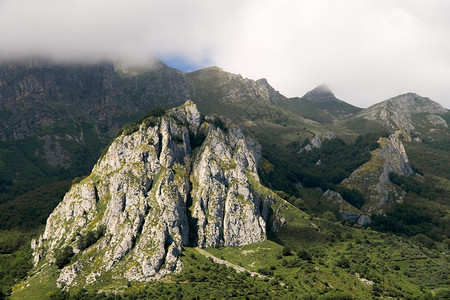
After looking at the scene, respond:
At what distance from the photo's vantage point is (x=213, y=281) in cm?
17888

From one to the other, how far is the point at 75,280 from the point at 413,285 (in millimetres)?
167790

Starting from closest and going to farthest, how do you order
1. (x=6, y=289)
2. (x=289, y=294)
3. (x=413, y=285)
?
(x=289, y=294) → (x=6, y=289) → (x=413, y=285)

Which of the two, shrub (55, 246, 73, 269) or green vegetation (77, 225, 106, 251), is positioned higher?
green vegetation (77, 225, 106, 251)

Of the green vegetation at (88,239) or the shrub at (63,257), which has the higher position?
the green vegetation at (88,239)

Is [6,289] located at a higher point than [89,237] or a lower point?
lower

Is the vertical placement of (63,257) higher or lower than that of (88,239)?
lower

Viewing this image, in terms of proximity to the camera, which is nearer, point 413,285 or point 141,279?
point 141,279

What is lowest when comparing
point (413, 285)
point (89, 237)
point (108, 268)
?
point (413, 285)

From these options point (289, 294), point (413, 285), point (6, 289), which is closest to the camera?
point (289, 294)

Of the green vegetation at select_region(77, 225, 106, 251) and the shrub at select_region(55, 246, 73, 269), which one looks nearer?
the shrub at select_region(55, 246, 73, 269)

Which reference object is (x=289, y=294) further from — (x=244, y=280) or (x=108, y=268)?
(x=108, y=268)

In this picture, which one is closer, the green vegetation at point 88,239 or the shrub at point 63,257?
the shrub at point 63,257

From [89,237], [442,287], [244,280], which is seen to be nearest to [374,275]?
[442,287]

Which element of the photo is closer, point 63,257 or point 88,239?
point 63,257
